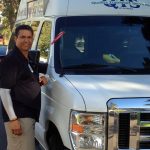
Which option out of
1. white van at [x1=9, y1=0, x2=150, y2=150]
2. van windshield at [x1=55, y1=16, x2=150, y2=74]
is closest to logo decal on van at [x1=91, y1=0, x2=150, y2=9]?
white van at [x1=9, y1=0, x2=150, y2=150]

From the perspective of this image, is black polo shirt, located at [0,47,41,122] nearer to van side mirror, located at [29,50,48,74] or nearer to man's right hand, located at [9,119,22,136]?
man's right hand, located at [9,119,22,136]

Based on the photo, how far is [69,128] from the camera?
4.37 metres

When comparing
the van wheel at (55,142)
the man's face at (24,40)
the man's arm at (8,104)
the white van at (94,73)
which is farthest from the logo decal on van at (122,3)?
the man's arm at (8,104)

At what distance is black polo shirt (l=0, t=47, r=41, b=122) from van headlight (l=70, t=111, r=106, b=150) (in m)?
0.70

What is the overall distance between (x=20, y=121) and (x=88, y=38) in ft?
4.50

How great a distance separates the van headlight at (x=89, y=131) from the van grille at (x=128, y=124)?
0.25 ft

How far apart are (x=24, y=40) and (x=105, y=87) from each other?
3.40 ft

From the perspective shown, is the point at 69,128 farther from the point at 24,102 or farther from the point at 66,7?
the point at 66,7

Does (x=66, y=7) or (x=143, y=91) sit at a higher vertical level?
(x=66, y=7)

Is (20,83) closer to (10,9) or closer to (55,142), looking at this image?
(55,142)

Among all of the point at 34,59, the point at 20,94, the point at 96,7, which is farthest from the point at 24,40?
the point at 96,7

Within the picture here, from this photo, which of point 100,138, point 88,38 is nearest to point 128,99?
point 100,138

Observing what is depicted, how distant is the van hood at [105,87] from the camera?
13.8ft

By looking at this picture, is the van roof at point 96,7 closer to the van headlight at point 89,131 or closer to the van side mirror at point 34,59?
the van side mirror at point 34,59
